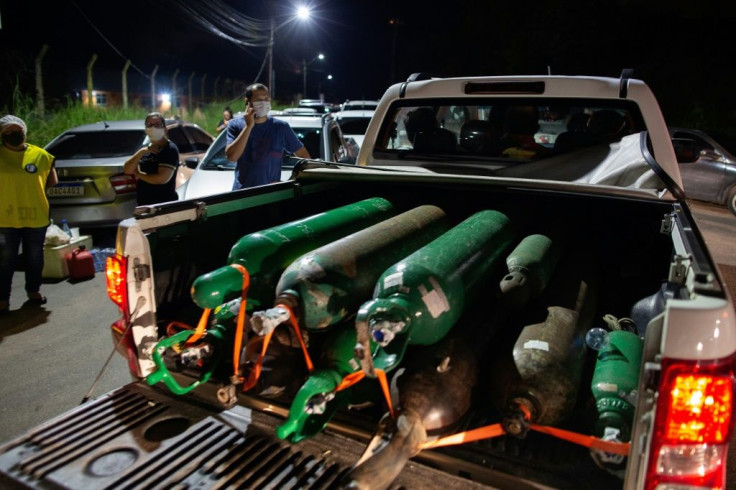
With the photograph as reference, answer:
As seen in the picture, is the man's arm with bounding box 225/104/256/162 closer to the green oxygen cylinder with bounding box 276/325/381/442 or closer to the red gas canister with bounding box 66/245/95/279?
the red gas canister with bounding box 66/245/95/279

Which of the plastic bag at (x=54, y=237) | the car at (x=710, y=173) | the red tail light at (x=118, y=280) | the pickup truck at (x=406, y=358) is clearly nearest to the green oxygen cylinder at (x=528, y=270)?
the pickup truck at (x=406, y=358)

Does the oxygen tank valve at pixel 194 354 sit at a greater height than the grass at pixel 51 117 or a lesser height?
lesser

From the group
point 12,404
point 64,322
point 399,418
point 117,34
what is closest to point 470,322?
point 399,418

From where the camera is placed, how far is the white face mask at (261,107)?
504cm

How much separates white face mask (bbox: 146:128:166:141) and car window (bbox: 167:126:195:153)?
440 centimetres

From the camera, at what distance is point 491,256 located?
8.45ft

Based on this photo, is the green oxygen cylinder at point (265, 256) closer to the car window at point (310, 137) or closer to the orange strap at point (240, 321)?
the orange strap at point (240, 321)

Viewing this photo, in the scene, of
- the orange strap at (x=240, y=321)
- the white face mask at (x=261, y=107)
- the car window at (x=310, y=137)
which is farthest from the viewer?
the car window at (x=310, y=137)

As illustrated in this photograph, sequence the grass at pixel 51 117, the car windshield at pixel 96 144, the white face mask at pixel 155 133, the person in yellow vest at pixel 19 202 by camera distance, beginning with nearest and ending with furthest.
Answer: the person in yellow vest at pixel 19 202
the white face mask at pixel 155 133
the car windshield at pixel 96 144
the grass at pixel 51 117

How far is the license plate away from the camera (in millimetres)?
7078

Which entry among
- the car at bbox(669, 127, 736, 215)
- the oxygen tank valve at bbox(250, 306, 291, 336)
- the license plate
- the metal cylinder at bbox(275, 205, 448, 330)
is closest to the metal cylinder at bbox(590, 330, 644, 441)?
the metal cylinder at bbox(275, 205, 448, 330)

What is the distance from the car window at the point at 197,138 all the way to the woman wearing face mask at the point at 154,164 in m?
4.53

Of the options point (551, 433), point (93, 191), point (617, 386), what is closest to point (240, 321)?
point (551, 433)

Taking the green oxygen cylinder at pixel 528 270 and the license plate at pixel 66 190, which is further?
the license plate at pixel 66 190
